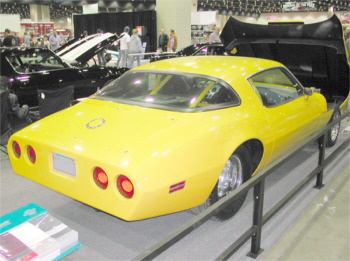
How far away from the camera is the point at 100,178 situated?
2602 mm

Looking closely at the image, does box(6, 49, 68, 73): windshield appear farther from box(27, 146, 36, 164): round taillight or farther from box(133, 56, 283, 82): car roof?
box(27, 146, 36, 164): round taillight

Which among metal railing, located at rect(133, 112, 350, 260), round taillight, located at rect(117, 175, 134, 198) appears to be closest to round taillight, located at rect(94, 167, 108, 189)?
round taillight, located at rect(117, 175, 134, 198)

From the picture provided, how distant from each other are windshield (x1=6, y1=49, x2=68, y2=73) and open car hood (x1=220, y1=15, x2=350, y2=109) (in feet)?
10.7

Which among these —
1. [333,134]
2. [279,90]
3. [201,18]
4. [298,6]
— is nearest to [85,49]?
[279,90]

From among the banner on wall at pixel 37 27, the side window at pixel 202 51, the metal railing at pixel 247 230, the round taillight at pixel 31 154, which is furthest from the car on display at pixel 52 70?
the banner on wall at pixel 37 27

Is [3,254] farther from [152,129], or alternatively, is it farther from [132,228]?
[152,129]

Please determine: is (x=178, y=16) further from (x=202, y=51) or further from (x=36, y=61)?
(x=36, y=61)

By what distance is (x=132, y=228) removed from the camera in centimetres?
331

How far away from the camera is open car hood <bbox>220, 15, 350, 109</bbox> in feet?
15.9

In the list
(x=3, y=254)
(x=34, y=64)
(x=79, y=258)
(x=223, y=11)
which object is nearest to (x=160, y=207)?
(x=79, y=258)

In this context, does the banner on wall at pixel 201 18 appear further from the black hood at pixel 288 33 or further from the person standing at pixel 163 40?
the black hood at pixel 288 33

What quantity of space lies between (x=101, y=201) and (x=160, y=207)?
16.5 inches

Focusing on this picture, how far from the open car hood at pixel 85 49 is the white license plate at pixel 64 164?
4.88m

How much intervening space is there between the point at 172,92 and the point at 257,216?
142 centimetres
